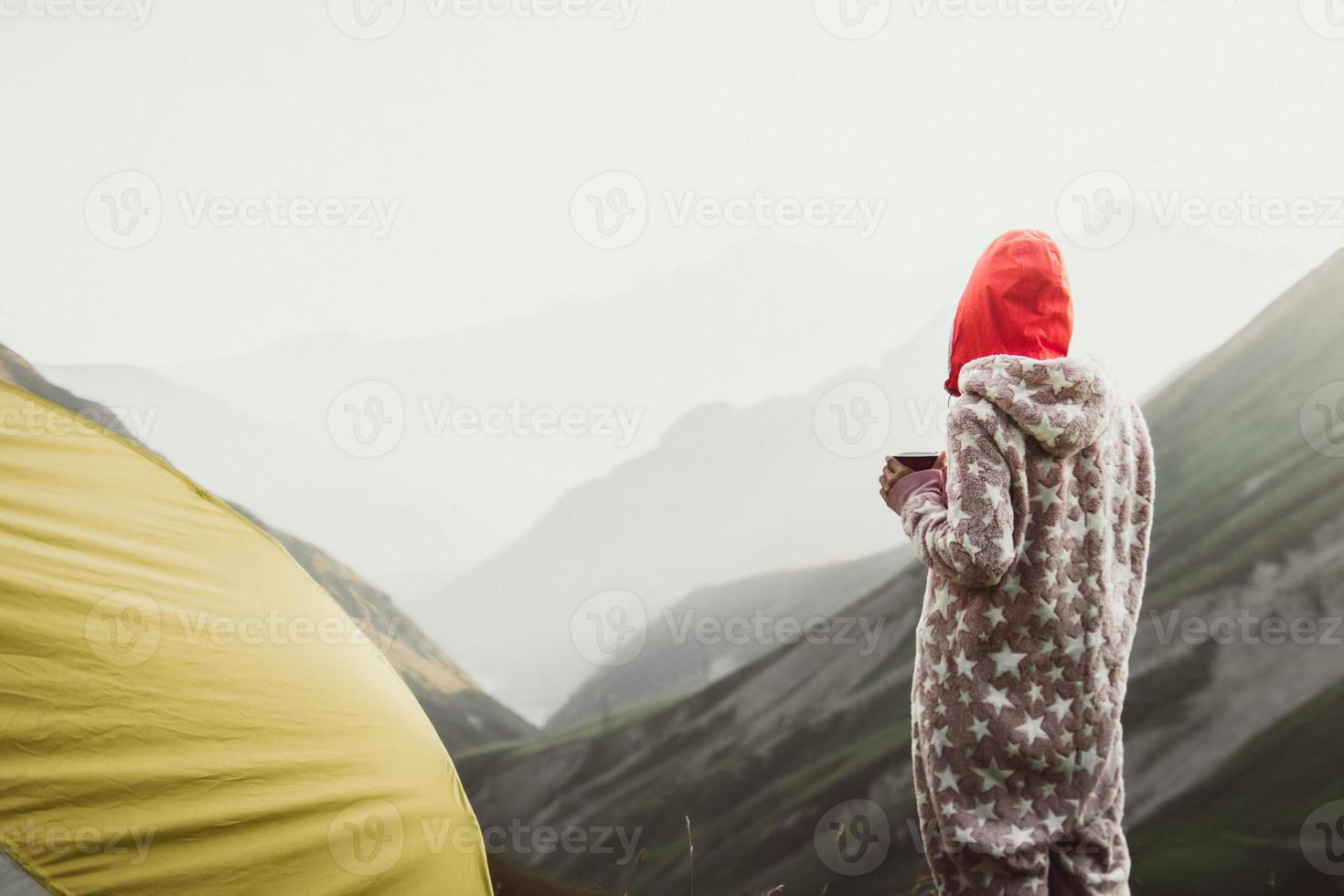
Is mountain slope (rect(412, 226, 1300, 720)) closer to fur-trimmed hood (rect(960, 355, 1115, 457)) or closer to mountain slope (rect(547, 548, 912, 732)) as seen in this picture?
mountain slope (rect(547, 548, 912, 732))

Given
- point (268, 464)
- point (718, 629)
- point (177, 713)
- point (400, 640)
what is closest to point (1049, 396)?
point (177, 713)

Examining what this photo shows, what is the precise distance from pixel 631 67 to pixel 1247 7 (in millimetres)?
1713

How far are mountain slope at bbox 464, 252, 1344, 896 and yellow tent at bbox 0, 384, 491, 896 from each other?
107cm

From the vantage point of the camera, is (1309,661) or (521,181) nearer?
(1309,661)

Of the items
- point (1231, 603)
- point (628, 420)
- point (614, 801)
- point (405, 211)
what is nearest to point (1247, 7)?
point (1231, 603)

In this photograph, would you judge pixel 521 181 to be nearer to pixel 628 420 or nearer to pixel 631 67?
pixel 631 67

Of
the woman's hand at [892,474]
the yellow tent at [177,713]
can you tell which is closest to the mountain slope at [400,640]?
the yellow tent at [177,713]

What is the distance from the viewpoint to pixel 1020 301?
1.20 meters

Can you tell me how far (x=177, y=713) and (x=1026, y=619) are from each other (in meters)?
1.15

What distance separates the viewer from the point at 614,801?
9.31ft

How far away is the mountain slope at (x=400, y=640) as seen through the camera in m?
3.00

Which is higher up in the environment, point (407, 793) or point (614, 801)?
point (407, 793)

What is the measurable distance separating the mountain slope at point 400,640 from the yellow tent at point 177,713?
47.2 inches

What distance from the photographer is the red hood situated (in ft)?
3.93
